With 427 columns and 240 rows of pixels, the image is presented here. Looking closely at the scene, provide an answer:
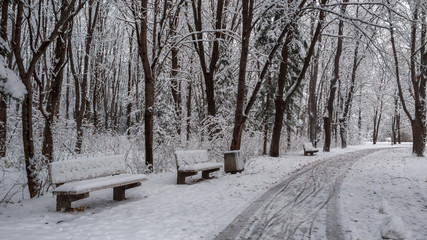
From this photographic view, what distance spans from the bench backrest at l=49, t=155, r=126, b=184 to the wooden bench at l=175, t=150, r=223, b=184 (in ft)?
4.95

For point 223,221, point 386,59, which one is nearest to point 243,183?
point 223,221

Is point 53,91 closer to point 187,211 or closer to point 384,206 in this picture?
point 187,211

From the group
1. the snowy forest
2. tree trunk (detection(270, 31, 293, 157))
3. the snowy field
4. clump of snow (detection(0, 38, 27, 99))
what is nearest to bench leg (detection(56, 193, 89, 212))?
the snowy field

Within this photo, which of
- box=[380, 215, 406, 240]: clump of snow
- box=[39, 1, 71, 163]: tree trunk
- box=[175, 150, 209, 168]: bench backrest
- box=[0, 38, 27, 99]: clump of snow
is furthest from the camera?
box=[175, 150, 209, 168]: bench backrest

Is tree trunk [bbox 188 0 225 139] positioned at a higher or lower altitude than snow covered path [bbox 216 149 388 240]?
higher

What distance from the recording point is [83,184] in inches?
199

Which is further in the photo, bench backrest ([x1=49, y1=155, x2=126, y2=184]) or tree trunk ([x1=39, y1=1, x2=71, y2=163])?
tree trunk ([x1=39, y1=1, x2=71, y2=163])

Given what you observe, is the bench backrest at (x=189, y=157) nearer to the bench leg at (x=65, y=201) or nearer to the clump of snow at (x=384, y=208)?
the bench leg at (x=65, y=201)

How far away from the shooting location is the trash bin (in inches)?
354

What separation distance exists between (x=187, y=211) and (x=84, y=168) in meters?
2.08

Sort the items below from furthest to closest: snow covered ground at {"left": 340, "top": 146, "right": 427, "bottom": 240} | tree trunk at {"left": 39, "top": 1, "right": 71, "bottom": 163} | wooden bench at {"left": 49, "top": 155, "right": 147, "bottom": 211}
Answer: tree trunk at {"left": 39, "top": 1, "right": 71, "bottom": 163}
wooden bench at {"left": 49, "top": 155, "right": 147, "bottom": 211}
snow covered ground at {"left": 340, "top": 146, "right": 427, "bottom": 240}

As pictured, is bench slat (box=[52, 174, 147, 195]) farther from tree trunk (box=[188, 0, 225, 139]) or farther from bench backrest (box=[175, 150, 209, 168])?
tree trunk (box=[188, 0, 225, 139])

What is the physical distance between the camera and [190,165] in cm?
756

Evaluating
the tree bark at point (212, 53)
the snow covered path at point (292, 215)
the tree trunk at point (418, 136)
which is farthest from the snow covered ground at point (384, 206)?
the tree trunk at point (418, 136)
